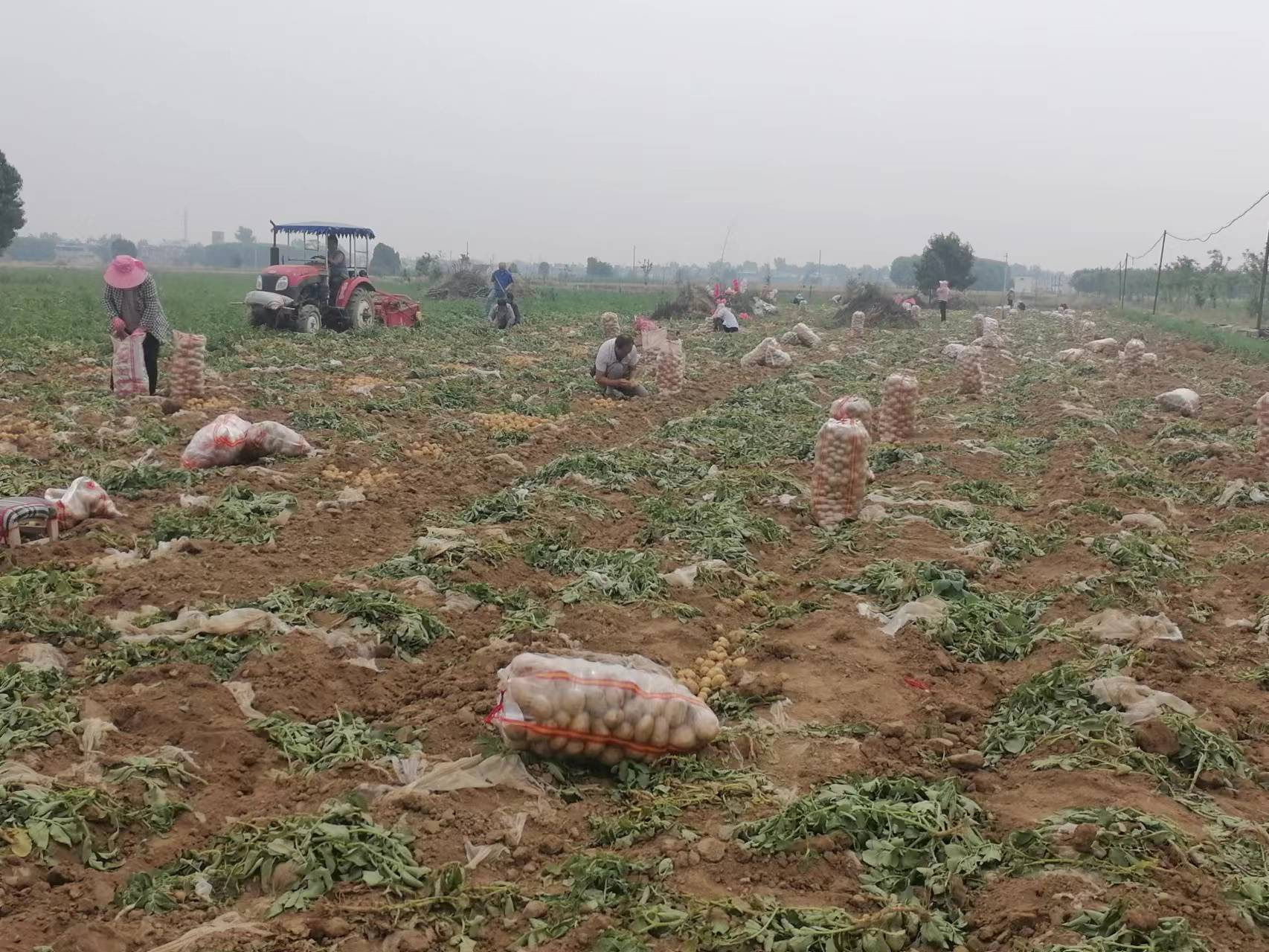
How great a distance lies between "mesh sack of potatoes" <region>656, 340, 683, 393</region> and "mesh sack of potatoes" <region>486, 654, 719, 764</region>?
39.7ft

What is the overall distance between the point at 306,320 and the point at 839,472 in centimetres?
1674

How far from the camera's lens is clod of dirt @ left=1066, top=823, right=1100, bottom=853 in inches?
139

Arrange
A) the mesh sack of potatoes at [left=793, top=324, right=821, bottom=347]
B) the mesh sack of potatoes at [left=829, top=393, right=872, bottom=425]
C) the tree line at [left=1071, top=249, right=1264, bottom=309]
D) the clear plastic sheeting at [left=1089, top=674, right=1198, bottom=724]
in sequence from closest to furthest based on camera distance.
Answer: the clear plastic sheeting at [left=1089, top=674, right=1198, bottom=724], the mesh sack of potatoes at [left=829, top=393, right=872, bottom=425], the mesh sack of potatoes at [left=793, top=324, right=821, bottom=347], the tree line at [left=1071, top=249, right=1264, bottom=309]

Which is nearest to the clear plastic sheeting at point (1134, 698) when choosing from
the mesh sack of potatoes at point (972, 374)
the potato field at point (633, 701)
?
the potato field at point (633, 701)

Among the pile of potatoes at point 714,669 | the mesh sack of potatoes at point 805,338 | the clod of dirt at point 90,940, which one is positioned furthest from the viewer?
the mesh sack of potatoes at point 805,338

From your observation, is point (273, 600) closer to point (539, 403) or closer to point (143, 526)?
point (143, 526)

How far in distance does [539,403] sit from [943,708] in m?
10.4

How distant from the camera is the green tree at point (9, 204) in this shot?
57.6m

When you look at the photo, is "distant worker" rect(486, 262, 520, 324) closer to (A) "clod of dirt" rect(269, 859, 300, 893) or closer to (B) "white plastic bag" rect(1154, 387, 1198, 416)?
(B) "white plastic bag" rect(1154, 387, 1198, 416)

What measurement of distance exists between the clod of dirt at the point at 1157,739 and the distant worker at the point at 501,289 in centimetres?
2416

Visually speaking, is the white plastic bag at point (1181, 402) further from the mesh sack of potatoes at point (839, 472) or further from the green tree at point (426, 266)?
the green tree at point (426, 266)

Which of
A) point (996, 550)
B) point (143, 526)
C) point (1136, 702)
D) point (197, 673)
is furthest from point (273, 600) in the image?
point (996, 550)

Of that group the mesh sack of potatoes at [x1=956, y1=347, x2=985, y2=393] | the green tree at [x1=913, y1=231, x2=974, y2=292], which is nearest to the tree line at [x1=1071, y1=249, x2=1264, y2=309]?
the green tree at [x1=913, y1=231, x2=974, y2=292]

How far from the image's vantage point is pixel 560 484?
31.1ft
